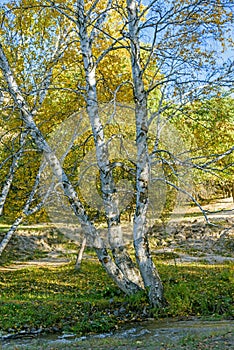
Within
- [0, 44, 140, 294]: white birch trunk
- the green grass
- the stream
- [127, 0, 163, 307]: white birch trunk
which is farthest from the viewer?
[0, 44, 140, 294]: white birch trunk

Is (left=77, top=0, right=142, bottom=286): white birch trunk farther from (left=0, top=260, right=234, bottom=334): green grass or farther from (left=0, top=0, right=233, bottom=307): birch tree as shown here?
(left=0, top=260, right=234, bottom=334): green grass

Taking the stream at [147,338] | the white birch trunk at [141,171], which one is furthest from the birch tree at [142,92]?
the stream at [147,338]

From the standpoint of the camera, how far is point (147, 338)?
17.7 feet

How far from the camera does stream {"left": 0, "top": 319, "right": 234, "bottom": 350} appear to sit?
4980 mm

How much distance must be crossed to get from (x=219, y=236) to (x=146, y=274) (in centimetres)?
1237

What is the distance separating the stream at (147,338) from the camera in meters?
4.98

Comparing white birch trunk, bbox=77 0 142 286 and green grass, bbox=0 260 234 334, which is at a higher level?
white birch trunk, bbox=77 0 142 286

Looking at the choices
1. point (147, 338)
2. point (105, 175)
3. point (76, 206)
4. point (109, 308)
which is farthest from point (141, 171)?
point (147, 338)

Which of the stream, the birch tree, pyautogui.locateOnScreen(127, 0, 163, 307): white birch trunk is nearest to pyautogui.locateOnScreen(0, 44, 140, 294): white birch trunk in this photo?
the birch tree

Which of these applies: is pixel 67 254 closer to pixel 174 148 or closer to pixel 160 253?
pixel 160 253

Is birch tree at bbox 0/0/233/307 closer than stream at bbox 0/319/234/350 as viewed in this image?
No

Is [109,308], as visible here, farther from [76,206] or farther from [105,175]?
[105,175]

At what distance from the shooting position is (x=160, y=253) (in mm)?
16078

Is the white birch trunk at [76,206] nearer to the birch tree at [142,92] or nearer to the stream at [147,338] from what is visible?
the birch tree at [142,92]
